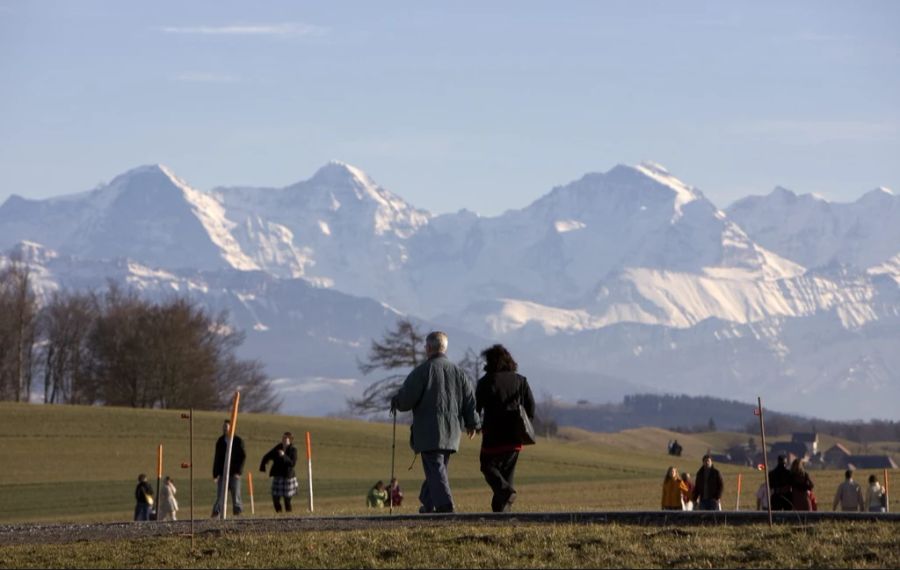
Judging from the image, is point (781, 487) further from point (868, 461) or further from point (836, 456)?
point (836, 456)

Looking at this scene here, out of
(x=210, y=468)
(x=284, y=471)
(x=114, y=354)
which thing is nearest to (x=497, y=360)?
(x=284, y=471)

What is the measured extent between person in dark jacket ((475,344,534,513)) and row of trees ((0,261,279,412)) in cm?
8339

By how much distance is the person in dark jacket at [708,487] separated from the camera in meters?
29.1

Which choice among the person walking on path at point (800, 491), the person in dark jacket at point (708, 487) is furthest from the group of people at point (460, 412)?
the person in dark jacket at point (708, 487)

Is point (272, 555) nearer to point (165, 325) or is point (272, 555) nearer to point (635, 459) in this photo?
point (635, 459)

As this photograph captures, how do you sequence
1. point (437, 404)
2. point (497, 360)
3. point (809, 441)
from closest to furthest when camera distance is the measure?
point (437, 404) → point (497, 360) → point (809, 441)

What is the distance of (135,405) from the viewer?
10144 cm

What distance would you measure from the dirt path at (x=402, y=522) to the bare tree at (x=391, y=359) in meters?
78.9

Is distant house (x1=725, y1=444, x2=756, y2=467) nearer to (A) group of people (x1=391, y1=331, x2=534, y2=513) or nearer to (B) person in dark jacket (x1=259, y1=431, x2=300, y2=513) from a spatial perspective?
(B) person in dark jacket (x1=259, y1=431, x2=300, y2=513)

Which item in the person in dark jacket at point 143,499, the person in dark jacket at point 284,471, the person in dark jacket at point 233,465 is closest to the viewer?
the person in dark jacket at point 233,465

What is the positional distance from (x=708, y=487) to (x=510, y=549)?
46.4 feet

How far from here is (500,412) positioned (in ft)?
64.0

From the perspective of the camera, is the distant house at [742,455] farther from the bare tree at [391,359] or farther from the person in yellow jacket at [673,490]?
the person in yellow jacket at [673,490]

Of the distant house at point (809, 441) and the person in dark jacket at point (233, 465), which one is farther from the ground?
the distant house at point (809, 441)
